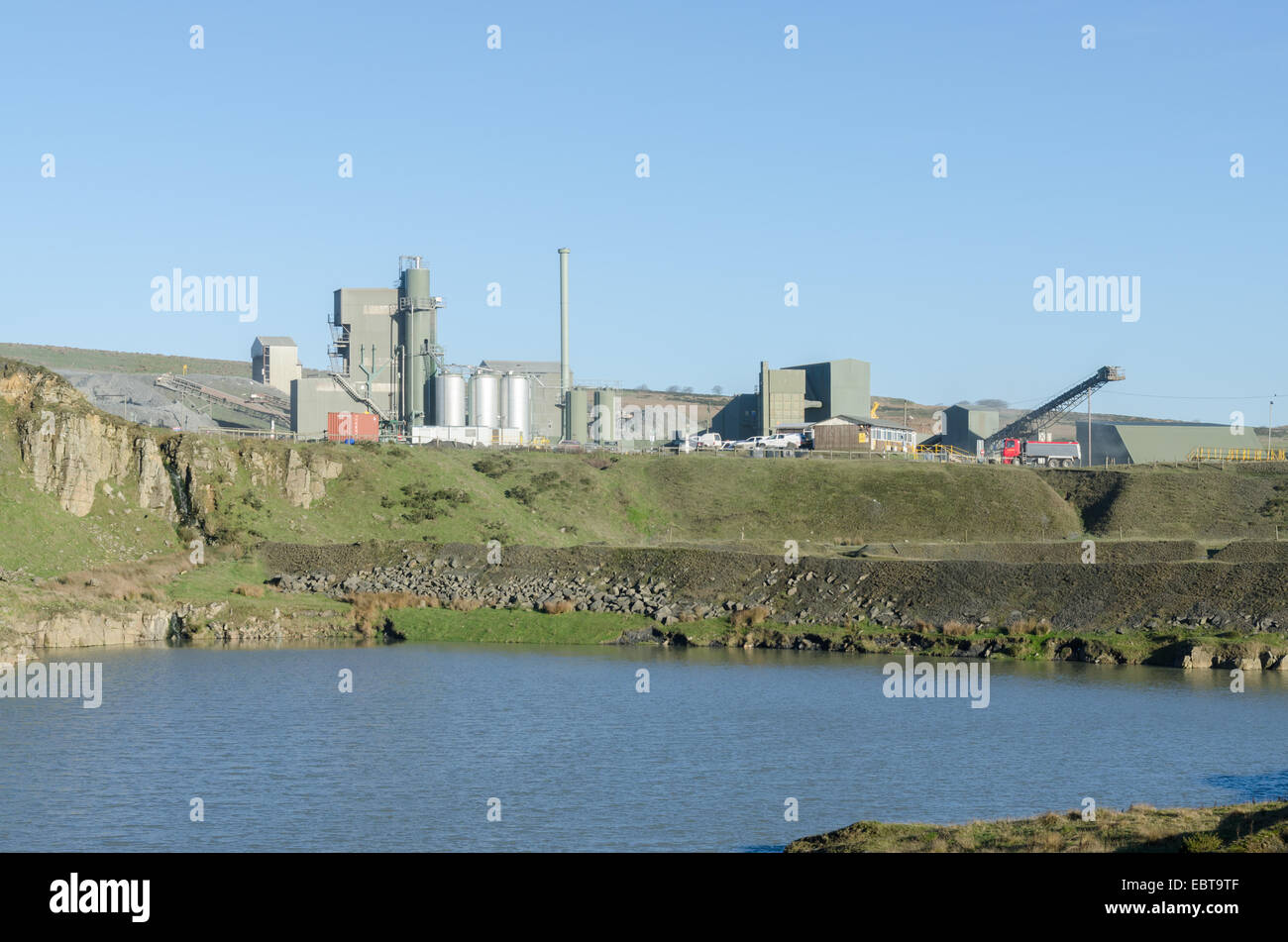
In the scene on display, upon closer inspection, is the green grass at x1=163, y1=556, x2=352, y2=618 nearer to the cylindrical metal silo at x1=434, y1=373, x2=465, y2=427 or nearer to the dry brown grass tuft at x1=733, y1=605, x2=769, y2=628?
the dry brown grass tuft at x1=733, y1=605, x2=769, y2=628

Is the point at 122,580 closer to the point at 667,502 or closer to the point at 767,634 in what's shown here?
the point at 767,634

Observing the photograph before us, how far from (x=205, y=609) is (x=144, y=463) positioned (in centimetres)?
1901

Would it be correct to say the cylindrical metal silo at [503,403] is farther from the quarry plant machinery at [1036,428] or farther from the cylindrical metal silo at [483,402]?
the quarry plant machinery at [1036,428]

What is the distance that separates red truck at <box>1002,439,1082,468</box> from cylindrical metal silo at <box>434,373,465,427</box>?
5526 cm

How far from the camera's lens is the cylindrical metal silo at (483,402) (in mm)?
131125

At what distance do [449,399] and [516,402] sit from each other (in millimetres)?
9024

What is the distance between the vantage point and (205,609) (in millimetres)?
73500

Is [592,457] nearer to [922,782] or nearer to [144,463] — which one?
[144,463]

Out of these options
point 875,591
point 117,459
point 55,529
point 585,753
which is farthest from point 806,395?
point 585,753

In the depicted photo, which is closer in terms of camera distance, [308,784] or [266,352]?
[308,784]

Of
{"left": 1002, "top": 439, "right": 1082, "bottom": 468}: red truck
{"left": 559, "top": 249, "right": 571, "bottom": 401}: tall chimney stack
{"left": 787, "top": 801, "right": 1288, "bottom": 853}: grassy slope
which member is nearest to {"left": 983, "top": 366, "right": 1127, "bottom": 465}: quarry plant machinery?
{"left": 1002, "top": 439, "right": 1082, "bottom": 468}: red truck

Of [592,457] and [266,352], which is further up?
[266,352]
